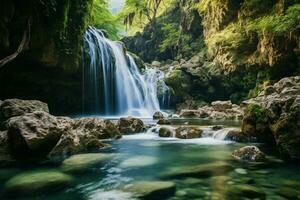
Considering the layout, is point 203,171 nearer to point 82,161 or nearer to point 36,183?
point 82,161

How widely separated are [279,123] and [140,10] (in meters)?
31.8

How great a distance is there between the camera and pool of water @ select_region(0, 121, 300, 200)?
4925 millimetres

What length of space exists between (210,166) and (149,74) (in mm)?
21748

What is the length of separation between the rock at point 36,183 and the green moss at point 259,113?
19.3ft

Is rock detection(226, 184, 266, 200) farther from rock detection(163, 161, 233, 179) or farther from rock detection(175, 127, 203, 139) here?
rock detection(175, 127, 203, 139)

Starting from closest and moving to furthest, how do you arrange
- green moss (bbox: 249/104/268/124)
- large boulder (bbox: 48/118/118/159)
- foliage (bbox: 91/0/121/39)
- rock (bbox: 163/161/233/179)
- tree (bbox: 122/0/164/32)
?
rock (bbox: 163/161/233/179) → large boulder (bbox: 48/118/118/159) → green moss (bbox: 249/104/268/124) → foliage (bbox: 91/0/121/39) → tree (bbox: 122/0/164/32)

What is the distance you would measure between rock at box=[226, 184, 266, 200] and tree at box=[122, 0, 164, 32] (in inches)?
1302

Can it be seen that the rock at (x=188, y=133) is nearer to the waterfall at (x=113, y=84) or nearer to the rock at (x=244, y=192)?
the rock at (x=244, y=192)

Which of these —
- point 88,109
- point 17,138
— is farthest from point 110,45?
point 17,138

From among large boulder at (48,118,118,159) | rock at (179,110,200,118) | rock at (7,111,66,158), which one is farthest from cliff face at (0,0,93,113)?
rock at (179,110,200,118)

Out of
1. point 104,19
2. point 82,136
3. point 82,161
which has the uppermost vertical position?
point 104,19

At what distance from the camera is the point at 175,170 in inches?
258

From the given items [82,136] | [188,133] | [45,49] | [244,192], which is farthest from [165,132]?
[45,49]

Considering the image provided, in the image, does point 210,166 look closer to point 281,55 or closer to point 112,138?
point 112,138
